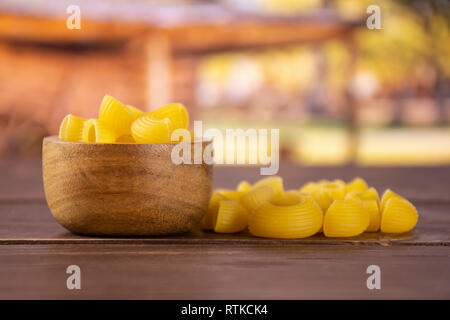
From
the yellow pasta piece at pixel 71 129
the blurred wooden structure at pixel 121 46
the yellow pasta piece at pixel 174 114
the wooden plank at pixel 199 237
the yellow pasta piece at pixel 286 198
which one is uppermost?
the blurred wooden structure at pixel 121 46

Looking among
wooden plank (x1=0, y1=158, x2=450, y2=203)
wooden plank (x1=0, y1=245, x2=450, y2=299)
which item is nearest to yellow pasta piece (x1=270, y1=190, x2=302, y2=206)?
wooden plank (x1=0, y1=245, x2=450, y2=299)

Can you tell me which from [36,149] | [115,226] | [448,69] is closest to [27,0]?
[36,149]

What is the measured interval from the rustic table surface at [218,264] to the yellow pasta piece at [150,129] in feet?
0.57

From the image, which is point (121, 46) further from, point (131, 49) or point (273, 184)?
point (273, 184)

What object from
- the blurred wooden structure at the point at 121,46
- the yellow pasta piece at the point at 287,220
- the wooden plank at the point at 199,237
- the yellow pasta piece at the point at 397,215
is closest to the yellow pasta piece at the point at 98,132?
the wooden plank at the point at 199,237

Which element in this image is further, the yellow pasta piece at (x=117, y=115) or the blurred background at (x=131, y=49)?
the blurred background at (x=131, y=49)

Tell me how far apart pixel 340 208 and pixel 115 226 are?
39 cm

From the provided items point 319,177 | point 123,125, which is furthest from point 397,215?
point 319,177

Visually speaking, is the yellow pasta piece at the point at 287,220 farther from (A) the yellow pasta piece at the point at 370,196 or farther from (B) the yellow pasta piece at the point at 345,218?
(A) the yellow pasta piece at the point at 370,196

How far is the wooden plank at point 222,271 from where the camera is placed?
2.51 feet

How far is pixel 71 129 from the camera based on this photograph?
3.66 ft

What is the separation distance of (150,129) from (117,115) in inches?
3.2

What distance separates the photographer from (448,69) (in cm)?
1352

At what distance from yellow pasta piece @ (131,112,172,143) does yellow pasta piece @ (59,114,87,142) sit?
11cm
